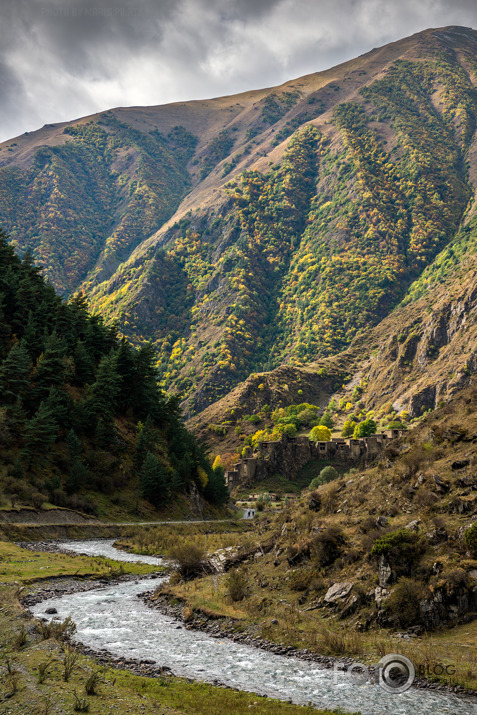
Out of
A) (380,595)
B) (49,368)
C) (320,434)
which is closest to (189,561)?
(380,595)

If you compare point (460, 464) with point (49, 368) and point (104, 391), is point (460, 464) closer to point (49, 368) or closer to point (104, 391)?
point (49, 368)

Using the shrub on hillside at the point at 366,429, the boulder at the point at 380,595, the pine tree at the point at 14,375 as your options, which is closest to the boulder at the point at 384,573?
the boulder at the point at 380,595

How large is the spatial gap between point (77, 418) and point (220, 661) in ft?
165

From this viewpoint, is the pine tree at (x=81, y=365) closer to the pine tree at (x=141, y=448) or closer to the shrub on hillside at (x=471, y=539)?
the pine tree at (x=141, y=448)

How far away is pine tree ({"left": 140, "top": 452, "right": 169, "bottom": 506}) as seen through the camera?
64369mm

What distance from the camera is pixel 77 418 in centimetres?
6456

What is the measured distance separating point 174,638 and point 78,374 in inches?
2205

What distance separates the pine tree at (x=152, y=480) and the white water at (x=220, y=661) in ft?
119

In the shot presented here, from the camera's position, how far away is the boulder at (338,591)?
73.5ft

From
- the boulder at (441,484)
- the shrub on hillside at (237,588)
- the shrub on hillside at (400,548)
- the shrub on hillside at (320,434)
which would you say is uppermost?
the boulder at (441,484)

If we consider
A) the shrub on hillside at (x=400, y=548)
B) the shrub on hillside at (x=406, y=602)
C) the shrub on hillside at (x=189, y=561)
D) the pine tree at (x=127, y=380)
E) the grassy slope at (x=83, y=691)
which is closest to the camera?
the grassy slope at (x=83, y=691)

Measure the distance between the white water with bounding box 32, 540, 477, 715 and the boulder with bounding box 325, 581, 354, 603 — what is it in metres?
4.34

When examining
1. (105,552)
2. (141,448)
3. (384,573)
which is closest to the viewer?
(384,573)

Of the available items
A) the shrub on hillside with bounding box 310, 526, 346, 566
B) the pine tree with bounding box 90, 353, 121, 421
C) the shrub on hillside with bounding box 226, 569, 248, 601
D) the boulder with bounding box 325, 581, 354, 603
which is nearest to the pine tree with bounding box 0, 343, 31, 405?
the pine tree with bounding box 90, 353, 121, 421
